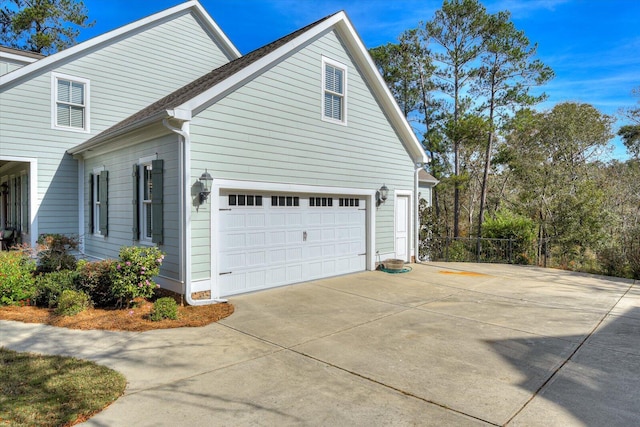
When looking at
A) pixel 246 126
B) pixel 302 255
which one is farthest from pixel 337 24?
pixel 302 255

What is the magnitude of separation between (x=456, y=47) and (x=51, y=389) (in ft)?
75.8

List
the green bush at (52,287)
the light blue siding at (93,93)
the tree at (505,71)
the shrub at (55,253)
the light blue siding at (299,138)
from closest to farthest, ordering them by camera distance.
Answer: the green bush at (52,287)
the light blue siding at (299,138)
the shrub at (55,253)
the light blue siding at (93,93)
the tree at (505,71)

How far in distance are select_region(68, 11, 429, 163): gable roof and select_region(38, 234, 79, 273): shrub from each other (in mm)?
2424

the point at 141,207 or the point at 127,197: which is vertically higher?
the point at 127,197

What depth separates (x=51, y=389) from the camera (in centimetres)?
368

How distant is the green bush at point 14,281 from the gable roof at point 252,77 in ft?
10.3

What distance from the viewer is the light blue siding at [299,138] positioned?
7410 millimetres

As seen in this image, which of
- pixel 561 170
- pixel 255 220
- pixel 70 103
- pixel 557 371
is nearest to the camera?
pixel 557 371

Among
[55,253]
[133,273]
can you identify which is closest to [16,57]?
[55,253]

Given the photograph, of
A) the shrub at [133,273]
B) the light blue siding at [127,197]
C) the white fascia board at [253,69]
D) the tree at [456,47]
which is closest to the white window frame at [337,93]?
the white fascia board at [253,69]

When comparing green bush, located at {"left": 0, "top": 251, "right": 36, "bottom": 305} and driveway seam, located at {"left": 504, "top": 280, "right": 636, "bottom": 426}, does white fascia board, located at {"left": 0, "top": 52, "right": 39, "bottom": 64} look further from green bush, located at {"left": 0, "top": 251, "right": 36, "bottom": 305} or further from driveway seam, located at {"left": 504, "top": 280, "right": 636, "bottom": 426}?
driveway seam, located at {"left": 504, "top": 280, "right": 636, "bottom": 426}

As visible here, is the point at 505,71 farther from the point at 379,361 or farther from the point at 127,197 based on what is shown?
the point at 379,361

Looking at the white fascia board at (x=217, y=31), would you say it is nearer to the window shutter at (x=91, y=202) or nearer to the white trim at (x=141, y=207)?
the window shutter at (x=91, y=202)

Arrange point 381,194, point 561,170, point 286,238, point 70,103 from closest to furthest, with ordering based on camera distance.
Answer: point 286,238 < point 70,103 < point 381,194 < point 561,170
